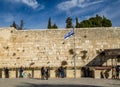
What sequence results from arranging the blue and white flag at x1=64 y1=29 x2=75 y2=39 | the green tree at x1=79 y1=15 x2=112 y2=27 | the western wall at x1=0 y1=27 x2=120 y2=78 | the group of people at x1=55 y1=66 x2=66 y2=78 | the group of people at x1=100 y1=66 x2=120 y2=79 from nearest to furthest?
the group of people at x1=100 y1=66 x2=120 y2=79 → the blue and white flag at x1=64 y1=29 x2=75 y2=39 → the group of people at x1=55 y1=66 x2=66 y2=78 → the western wall at x1=0 y1=27 x2=120 y2=78 → the green tree at x1=79 y1=15 x2=112 y2=27

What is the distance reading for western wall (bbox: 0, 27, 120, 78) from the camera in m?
30.5

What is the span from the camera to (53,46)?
31016mm

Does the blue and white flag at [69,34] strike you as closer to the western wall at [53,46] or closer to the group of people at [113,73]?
the western wall at [53,46]

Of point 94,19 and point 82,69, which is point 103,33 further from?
point 94,19

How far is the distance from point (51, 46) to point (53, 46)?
0.62 ft

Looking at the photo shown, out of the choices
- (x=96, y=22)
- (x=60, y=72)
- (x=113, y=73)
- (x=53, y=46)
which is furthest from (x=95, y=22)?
(x=113, y=73)

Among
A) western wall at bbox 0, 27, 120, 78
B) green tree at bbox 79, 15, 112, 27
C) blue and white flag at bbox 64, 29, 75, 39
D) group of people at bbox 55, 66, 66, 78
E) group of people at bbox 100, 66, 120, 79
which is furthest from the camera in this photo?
green tree at bbox 79, 15, 112, 27

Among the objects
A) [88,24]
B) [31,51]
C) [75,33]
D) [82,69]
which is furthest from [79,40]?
[88,24]

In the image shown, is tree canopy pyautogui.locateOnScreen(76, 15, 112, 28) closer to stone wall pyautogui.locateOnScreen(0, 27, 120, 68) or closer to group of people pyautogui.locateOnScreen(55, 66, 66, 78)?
stone wall pyautogui.locateOnScreen(0, 27, 120, 68)

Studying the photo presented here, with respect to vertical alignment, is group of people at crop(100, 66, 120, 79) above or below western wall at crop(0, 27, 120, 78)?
below

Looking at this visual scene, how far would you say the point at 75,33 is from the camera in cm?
3081

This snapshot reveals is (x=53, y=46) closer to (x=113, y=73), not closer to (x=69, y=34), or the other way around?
(x=69, y=34)

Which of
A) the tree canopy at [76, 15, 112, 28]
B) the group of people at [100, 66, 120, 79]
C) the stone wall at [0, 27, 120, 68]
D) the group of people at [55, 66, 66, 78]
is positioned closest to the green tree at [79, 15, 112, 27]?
the tree canopy at [76, 15, 112, 28]

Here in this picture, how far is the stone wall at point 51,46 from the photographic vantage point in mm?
30500
